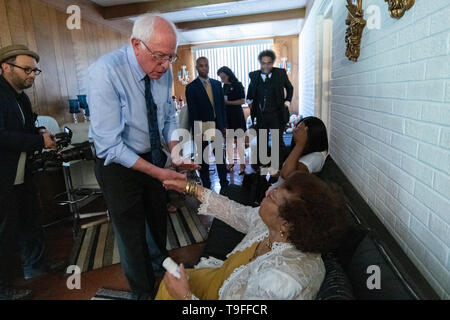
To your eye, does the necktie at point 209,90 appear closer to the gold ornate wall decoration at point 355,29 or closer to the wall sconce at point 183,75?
the gold ornate wall decoration at point 355,29

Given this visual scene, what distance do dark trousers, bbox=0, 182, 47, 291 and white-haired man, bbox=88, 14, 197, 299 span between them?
787 mm

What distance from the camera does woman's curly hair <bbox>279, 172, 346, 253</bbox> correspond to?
3.38ft

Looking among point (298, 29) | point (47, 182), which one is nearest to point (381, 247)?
point (47, 182)

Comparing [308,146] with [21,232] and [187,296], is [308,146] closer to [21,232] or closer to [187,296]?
[187,296]

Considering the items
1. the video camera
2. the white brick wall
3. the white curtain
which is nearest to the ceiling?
the white curtain

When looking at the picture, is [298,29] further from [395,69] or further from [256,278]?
[256,278]

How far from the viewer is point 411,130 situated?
1.13 metres

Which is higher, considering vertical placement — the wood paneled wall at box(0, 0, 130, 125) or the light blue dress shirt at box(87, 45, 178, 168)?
the wood paneled wall at box(0, 0, 130, 125)

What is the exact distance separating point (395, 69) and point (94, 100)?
4.55 ft

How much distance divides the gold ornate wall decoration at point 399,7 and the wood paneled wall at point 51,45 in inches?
149

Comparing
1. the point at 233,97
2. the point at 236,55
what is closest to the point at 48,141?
the point at 233,97

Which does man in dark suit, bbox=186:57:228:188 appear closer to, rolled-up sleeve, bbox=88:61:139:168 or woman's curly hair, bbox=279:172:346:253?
rolled-up sleeve, bbox=88:61:139:168

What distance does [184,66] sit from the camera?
9.66 metres

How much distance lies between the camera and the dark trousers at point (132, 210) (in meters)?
1.61
